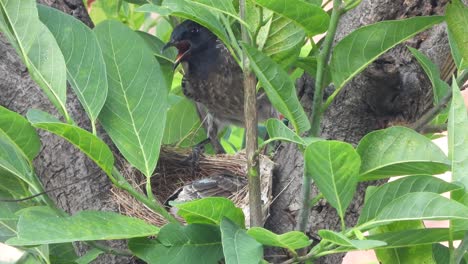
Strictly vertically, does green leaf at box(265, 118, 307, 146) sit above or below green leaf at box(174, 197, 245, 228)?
above

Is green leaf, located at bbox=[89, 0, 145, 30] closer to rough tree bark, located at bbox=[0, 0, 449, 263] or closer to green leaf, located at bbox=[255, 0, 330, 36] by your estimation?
rough tree bark, located at bbox=[0, 0, 449, 263]

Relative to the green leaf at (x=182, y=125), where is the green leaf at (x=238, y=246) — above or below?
above

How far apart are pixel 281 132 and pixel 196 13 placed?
9.1 inches

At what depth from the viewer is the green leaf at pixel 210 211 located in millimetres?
1181

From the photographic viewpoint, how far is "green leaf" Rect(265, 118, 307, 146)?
3.65 feet

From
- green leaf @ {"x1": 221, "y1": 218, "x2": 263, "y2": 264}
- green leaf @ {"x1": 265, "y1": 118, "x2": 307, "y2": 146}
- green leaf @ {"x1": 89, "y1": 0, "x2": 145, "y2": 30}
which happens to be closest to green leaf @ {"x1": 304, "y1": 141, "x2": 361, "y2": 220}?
green leaf @ {"x1": 265, "y1": 118, "x2": 307, "y2": 146}

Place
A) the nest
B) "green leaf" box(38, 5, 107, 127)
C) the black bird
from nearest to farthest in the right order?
"green leaf" box(38, 5, 107, 127), the nest, the black bird

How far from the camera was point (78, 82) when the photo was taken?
4.44 ft

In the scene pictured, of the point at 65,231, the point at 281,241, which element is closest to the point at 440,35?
the point at 281,241

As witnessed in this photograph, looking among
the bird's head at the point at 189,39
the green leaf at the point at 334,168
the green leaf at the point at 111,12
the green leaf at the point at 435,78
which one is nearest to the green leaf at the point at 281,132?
the green leaf at the point at 334,168

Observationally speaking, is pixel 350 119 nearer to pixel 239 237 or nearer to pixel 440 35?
pixel 440 35

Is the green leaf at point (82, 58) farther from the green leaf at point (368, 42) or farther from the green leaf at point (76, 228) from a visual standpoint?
the green leaf at point (368, 42)

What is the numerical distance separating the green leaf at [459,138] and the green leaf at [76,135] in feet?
1.67

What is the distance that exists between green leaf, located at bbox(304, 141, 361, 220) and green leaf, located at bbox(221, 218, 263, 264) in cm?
13
